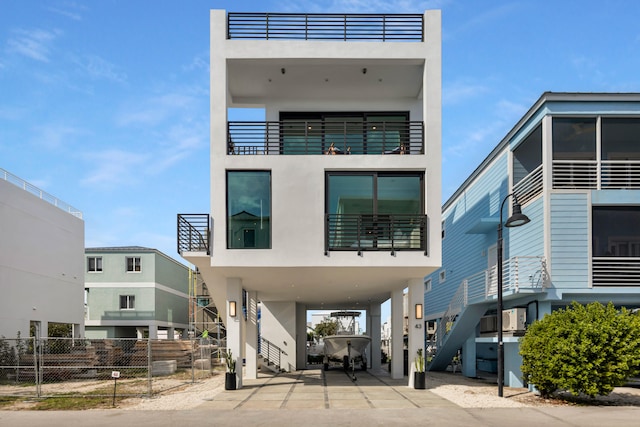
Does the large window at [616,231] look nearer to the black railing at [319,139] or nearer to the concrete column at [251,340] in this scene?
the black railing at [319,139]

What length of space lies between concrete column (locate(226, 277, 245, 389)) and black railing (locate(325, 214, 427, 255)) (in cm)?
364

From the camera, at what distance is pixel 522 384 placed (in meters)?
18.2

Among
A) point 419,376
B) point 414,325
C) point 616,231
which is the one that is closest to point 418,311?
point 414,325

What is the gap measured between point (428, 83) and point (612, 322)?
8.06m

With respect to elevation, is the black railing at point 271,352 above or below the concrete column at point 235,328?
below

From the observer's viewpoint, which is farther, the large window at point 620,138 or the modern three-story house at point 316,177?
the large window at point 620,138

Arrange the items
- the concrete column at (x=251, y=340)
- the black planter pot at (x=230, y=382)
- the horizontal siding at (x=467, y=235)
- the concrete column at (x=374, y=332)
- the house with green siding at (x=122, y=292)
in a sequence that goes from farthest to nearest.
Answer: the house with green siding at (x=122, y=292)
the concrete column at (x=374, y=332)
the horizontal siding at (x=467, y=235)
the concrete column at (x=251, y=340)
the black planter pot at (x=230, y=382)

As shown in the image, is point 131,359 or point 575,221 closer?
point 575,221

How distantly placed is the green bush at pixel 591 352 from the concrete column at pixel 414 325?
453cm

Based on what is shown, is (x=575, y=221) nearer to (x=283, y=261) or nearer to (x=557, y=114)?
(x=557, y=114)

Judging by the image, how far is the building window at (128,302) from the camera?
42750mm

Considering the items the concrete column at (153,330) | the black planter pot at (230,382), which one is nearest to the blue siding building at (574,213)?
the black planter pot at (230,382)

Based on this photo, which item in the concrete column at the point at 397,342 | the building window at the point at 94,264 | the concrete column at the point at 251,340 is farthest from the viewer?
the building window at the point at 94,264

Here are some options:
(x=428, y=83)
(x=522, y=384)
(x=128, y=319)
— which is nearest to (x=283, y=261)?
(x=428, y=83)
